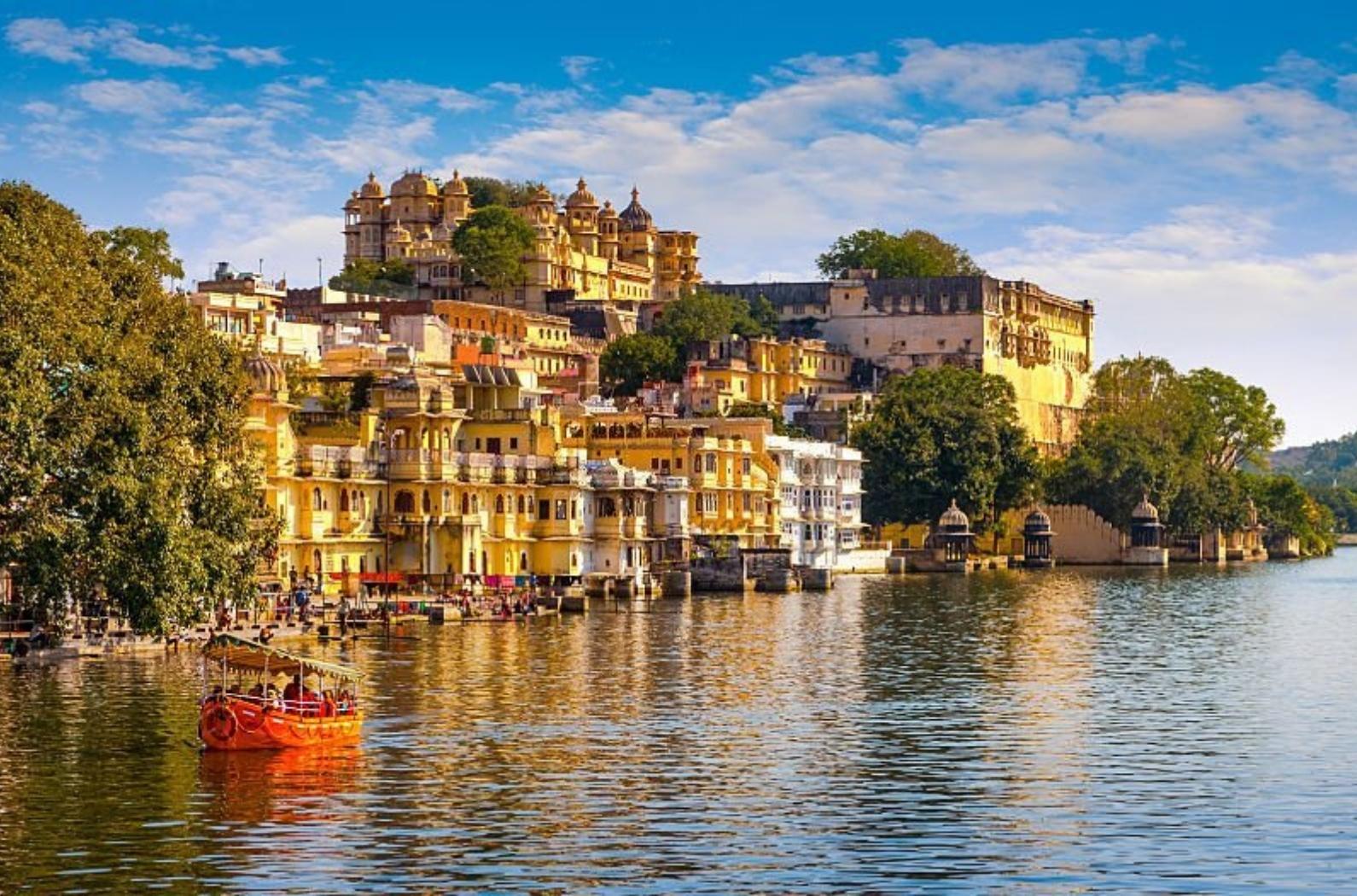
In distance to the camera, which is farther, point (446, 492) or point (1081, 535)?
point (1081, 535)

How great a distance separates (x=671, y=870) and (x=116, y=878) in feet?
26.3

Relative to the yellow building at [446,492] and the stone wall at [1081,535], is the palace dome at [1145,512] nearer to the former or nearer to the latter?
the stone wall at [1081,535]

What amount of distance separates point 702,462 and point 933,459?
34.5 meters

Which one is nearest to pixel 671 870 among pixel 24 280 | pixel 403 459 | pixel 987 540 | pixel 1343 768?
pixel 1343 768

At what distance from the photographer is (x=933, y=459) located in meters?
164

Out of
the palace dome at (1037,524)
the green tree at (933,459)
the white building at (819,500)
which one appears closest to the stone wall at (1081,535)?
the palace dome at (1037,524)

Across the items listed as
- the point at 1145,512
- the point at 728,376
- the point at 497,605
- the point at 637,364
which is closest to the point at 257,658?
the point at 497,605

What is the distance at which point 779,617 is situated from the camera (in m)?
99.7

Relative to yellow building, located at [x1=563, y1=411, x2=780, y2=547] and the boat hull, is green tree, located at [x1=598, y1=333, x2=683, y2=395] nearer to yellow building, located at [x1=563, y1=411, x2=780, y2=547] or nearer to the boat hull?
yellow building, located at [x1=563, y1=411, x2=780, y2=547]

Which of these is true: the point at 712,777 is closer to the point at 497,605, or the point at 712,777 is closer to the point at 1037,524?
the point at 497,605

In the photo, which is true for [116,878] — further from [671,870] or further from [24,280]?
[24,280]

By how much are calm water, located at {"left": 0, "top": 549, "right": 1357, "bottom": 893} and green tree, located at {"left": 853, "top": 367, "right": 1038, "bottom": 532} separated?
82585 millimetres

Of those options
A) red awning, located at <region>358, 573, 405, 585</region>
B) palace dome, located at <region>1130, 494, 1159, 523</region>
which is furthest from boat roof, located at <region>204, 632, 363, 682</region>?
palace dome, located at <region>1130, 494, 1159, 523</region>

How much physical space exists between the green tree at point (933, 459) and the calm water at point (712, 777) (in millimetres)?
82585
